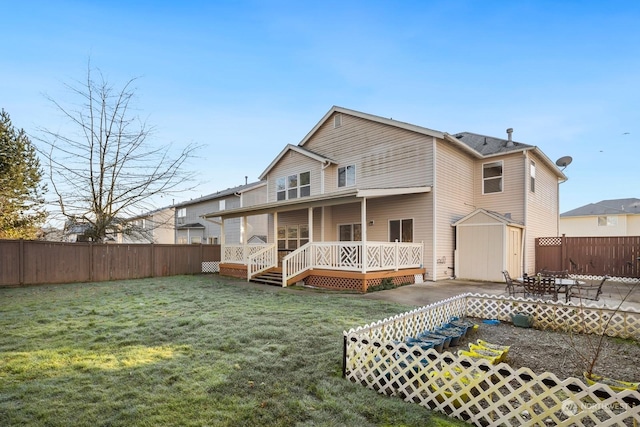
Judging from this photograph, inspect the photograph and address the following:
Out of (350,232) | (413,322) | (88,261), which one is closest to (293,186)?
(350,232)

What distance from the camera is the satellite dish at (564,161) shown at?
16.9 metres

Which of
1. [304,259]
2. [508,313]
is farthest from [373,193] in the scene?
[508,313]

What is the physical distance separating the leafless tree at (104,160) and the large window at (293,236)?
254 inches

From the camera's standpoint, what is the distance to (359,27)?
1291cm

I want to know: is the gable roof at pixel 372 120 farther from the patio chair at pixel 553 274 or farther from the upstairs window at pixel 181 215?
the upstairs window at pixel 181 215

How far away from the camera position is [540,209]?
16062 mm

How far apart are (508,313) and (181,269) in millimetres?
15677

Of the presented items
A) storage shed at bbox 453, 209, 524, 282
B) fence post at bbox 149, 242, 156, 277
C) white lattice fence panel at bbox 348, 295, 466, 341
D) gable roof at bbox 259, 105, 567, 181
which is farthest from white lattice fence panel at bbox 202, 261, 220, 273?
white lattice fence panel at bbox 348, 295, 466, 341

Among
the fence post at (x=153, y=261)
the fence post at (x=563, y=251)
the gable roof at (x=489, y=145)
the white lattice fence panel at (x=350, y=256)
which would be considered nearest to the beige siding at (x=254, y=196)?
the fence post at (x=153, y=261)

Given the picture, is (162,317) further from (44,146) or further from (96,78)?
(96,78)

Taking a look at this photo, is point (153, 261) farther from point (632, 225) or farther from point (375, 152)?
point (632, 225)

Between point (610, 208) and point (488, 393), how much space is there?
3614cm

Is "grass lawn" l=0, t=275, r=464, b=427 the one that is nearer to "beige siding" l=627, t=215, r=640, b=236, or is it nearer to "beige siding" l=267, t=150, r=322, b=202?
"beige siding" l=267, t=150, r=322, b=202

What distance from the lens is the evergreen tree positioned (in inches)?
567
